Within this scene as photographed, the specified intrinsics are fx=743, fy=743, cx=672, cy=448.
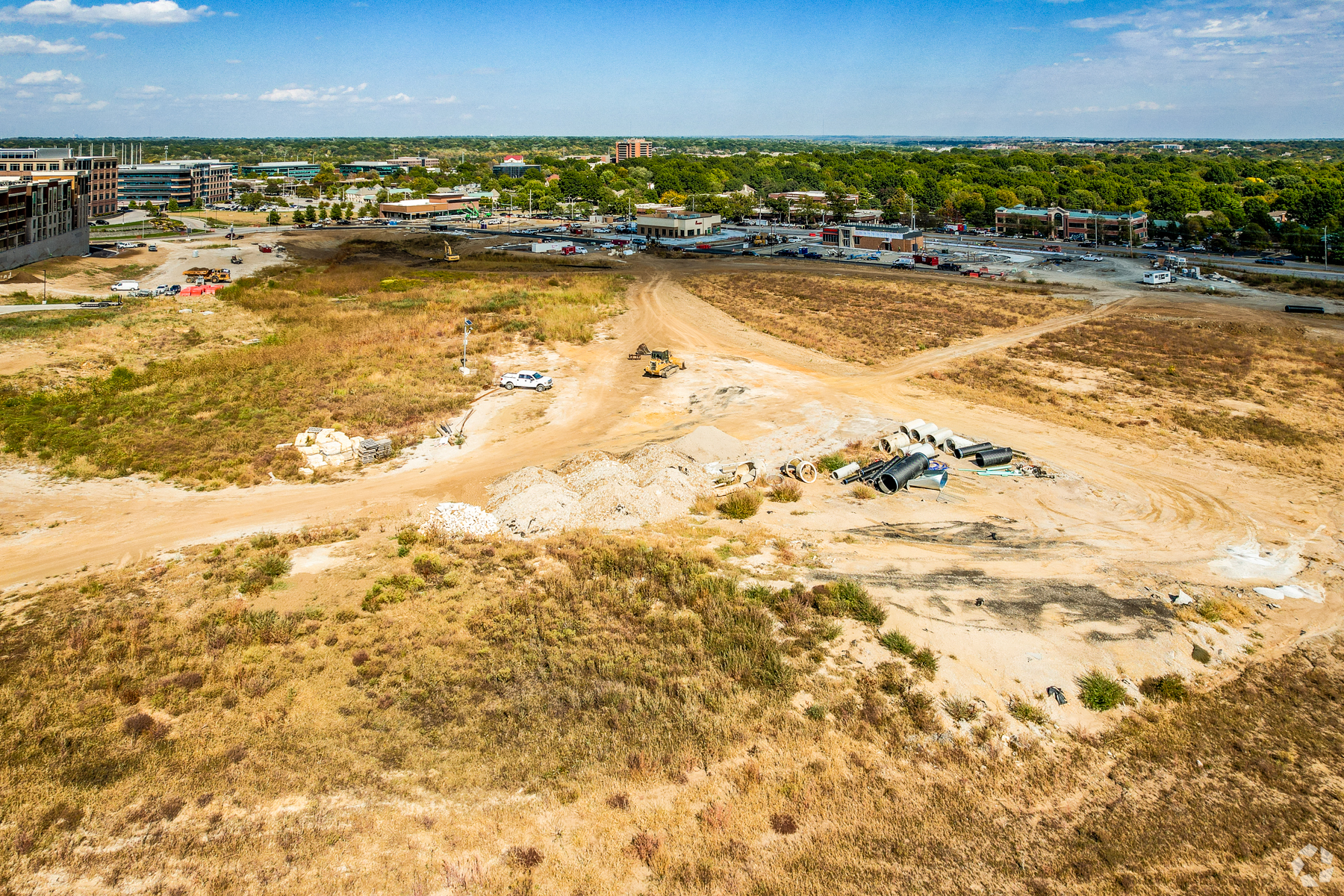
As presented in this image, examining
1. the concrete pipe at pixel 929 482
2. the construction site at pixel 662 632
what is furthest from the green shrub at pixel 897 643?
the concrete pipe at pixel 929 482

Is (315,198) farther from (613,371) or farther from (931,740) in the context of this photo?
(931,740)

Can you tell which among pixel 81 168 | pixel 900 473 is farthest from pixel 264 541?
pixel 81 168

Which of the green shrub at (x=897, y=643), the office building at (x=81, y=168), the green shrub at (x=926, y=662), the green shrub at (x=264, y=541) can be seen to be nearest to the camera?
the green shrub at (x=926, y=662)

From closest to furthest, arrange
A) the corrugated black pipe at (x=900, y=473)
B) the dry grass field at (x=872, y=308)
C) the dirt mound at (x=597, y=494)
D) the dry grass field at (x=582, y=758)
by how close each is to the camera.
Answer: the dry grass field at (x=582, y=758) < the dirt mound at (x=597, y=494) < the corrugated black pipe at (x=900, y=473) < the dry grass field at (x=872, y=308)

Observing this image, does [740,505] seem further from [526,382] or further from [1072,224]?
[1072,224]

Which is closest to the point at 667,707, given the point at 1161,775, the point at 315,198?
the point at 1161,775

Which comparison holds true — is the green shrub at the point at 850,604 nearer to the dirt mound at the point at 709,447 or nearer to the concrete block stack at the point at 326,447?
the dirt mound at the point at 709,447
